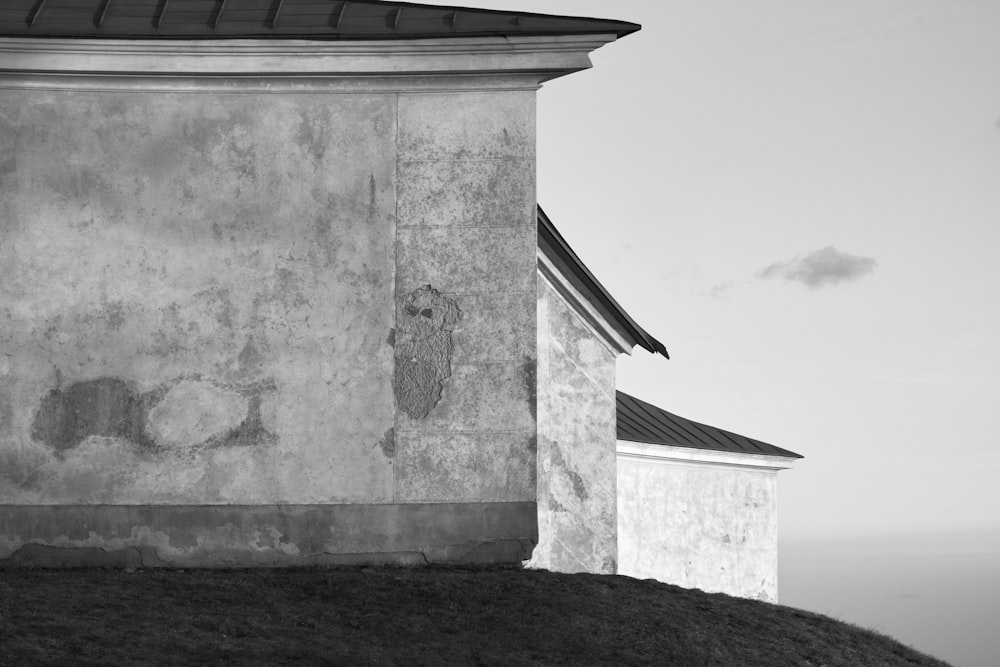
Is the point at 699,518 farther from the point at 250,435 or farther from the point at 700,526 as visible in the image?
the point at 250,435

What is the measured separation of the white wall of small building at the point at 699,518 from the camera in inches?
773

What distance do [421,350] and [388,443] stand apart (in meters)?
0.99

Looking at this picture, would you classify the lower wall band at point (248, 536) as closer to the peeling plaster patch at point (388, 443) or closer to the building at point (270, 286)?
the building at point (270, 286)

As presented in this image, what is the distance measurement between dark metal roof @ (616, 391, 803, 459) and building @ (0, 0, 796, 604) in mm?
8177

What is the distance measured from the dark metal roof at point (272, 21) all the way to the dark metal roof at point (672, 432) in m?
8.93

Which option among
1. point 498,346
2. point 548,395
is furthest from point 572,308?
point 498,346

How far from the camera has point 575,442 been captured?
595 inches

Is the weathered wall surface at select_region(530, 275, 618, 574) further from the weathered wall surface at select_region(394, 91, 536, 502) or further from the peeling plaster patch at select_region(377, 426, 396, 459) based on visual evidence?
the peeling plaster patch at select_region(377, 426, 396, 459)

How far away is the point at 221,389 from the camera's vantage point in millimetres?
11539

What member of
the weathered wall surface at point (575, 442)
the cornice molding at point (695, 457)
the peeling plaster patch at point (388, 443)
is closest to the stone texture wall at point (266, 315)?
the peeling plaster patch at point (388, 443)

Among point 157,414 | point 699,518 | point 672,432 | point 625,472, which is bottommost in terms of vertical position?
point 699,518

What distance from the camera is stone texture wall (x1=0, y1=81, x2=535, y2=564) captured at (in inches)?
451

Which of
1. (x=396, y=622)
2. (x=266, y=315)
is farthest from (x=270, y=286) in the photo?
(x=396, y=622)

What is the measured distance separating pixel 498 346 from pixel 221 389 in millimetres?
2818
